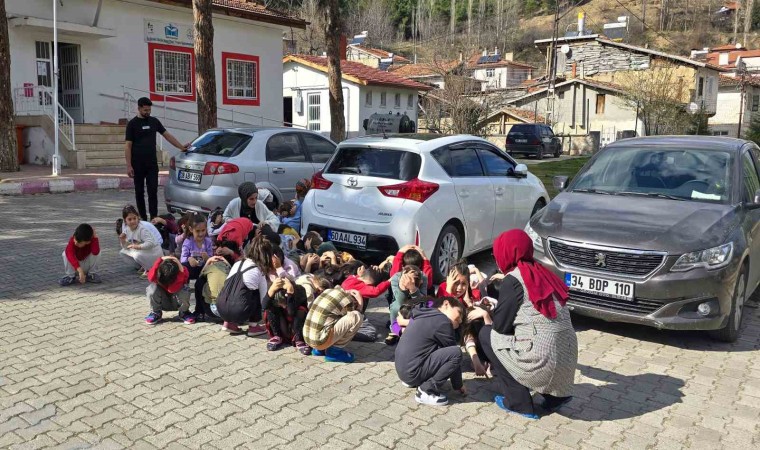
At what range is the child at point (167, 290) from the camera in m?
5.63

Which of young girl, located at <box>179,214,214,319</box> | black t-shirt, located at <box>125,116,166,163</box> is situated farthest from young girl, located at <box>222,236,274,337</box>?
black t-shirt, located at <box>125,116,166,163</box>

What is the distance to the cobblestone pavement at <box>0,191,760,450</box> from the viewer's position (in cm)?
386

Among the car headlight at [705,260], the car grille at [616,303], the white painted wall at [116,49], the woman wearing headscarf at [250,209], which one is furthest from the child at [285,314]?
the white painted wall at [116,49]

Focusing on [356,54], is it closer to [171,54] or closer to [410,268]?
[171,54]

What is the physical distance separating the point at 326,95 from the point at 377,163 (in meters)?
27.6

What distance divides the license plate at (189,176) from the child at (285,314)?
4.43 meters

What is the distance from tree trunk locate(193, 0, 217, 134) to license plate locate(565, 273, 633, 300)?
11483 millimetres

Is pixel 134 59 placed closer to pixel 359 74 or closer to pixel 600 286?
pixel 359 74

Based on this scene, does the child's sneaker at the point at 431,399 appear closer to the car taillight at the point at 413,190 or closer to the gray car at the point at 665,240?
the gray car at the point at 665,240

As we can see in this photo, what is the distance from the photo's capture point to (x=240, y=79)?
24.8 meters

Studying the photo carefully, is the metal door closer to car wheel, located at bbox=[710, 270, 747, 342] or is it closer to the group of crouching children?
the group of crouching children

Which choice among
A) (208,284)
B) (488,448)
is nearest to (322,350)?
(208,284)

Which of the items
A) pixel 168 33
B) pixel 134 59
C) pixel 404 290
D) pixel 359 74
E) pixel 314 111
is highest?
pixel 359 74

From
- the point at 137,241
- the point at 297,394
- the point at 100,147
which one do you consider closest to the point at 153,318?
the point at 137,241
